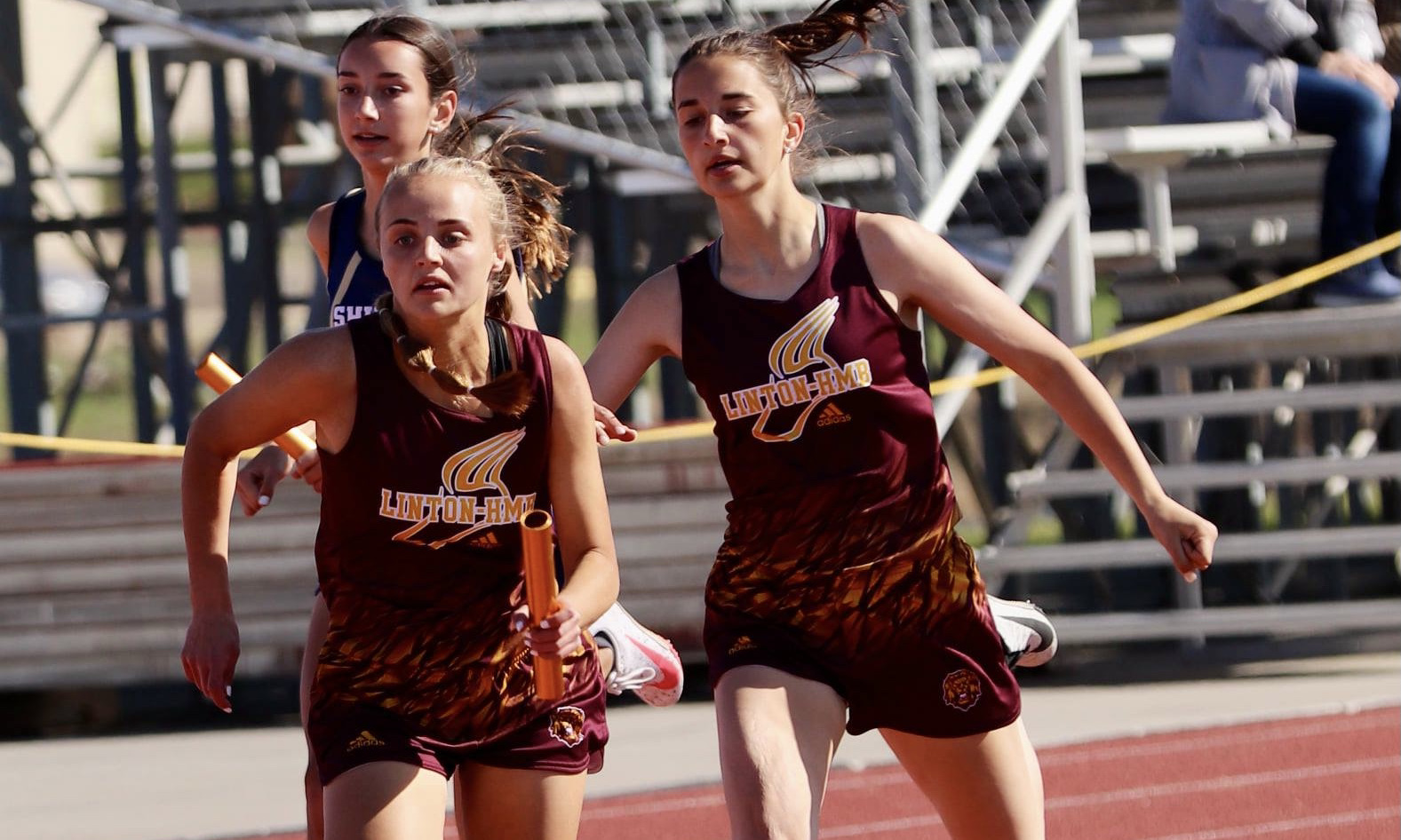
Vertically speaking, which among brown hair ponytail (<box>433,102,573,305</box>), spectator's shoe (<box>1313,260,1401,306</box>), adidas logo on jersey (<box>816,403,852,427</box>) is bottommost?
adidas logo on jersey (<box>816,403,852,427</box>)

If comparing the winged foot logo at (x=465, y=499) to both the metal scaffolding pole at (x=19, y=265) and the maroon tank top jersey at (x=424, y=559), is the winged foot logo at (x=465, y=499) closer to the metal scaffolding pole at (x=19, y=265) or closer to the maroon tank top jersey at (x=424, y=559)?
the maroon tank top jersey at (x=424, y=559)

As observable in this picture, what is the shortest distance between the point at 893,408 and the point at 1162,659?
642 centimetres

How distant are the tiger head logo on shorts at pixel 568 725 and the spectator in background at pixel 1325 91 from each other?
21.8 ft

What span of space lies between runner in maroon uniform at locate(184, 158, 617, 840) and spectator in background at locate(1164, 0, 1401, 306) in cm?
659

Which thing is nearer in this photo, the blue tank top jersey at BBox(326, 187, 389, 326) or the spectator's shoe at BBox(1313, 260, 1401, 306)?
the blue tank top jersey at BBox(326, 187, 389, 326)

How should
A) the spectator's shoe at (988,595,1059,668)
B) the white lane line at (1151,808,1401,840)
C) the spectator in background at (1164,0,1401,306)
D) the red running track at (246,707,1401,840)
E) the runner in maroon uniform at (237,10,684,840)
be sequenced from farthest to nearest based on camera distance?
the spectator in background at (1164,0,1401,306), the red running track at (246,707,1401,840), the white lane line at (1151,808,1401,840), the runner in maroon uniform at (237,10,684,840), the spectator's shoe at (988,595,1059,668)

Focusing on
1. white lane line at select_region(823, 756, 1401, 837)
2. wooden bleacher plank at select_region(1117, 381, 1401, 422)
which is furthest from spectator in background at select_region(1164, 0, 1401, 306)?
white lane line at select_region(823, 756, 1401, 837)

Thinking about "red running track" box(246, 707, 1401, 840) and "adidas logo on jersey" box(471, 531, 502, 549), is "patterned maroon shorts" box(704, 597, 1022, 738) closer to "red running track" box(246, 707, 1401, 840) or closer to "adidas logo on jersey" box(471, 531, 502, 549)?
"adidas logo on jersey" box(471, 531, 502, 549)

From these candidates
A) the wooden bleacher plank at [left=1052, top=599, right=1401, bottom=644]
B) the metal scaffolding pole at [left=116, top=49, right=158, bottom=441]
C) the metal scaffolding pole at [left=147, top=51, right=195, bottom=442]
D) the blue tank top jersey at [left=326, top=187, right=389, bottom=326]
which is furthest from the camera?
the metal scaffolding pole at [left=116, top=49, right=158, bottom=441]

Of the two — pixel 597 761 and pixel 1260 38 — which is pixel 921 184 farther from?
pixel 597 761

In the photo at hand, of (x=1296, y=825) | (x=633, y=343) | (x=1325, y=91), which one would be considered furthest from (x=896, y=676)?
(x=1325, y=91)

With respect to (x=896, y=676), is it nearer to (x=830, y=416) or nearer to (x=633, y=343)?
(x=830, y=416)

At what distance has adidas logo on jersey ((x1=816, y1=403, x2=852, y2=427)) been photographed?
4.09 metres

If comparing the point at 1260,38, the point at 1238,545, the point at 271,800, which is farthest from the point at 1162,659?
the point at 271,800
